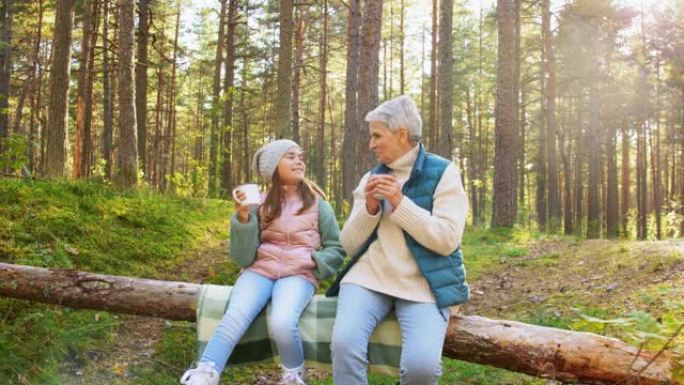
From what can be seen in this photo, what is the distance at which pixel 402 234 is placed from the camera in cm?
361

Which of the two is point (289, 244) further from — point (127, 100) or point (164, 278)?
point (127, 100)

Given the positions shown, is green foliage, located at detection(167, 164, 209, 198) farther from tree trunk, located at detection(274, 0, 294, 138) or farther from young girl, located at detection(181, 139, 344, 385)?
young girl, located at detection(181, 139, 344, 385)

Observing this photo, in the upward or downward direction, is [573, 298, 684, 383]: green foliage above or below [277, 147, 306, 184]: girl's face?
below

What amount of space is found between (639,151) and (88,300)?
35133 millimetres

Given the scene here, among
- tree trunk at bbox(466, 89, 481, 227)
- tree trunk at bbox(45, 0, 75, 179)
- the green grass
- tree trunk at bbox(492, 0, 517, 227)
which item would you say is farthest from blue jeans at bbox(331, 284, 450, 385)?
tree trunk at bbox(466, 89, 481, 227)

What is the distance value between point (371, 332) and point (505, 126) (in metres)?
11.2

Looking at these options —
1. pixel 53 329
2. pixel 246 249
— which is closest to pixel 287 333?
pixel 246 249

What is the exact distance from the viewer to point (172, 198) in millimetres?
9727

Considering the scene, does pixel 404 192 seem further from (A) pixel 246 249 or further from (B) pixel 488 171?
(B) pixel 488 171

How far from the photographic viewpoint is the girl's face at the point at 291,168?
426cm

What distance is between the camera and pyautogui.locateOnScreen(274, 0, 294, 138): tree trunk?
905cm

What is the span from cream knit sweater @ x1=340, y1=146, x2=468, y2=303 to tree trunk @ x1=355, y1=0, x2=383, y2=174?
5.94m

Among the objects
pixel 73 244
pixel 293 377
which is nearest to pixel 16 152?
pixel 73 244

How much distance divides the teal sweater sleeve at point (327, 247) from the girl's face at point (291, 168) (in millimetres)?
271
